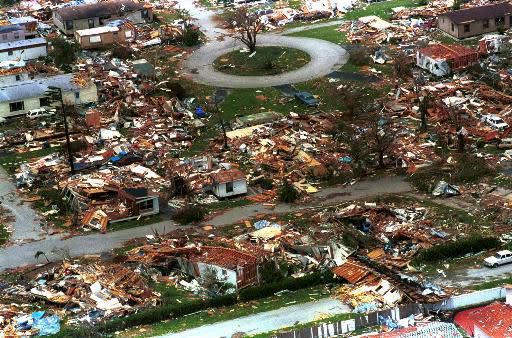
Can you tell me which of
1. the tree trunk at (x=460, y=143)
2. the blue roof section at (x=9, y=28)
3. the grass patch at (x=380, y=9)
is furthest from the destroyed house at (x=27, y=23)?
the tree trunk at (x=460, y=143)

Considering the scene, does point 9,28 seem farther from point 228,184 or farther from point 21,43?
point 228,184

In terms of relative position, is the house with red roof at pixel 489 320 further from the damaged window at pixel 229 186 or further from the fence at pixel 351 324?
the damaged window at pixel 229 186

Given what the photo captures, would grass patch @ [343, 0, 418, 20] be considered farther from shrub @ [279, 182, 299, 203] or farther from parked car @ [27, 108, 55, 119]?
shrub @ [279, 182, 299, 203]

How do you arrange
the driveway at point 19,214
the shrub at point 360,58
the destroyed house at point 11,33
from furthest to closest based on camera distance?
the destroyed house at point 11,33, the shrub at point 360,58, the driveway at point 19,214

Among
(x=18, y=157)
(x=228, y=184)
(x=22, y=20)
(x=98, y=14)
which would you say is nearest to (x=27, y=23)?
(x=22, y=20)

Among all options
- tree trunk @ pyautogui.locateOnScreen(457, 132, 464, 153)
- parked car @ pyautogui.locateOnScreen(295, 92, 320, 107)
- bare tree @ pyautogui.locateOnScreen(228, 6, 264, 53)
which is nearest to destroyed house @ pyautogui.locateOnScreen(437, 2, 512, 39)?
bare tree @ pyautogui.locateOnScreen(228, 6, 264, 53)

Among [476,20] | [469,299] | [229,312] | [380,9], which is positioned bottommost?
[380,9]

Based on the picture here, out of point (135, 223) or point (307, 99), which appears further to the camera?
point (307, 99)
